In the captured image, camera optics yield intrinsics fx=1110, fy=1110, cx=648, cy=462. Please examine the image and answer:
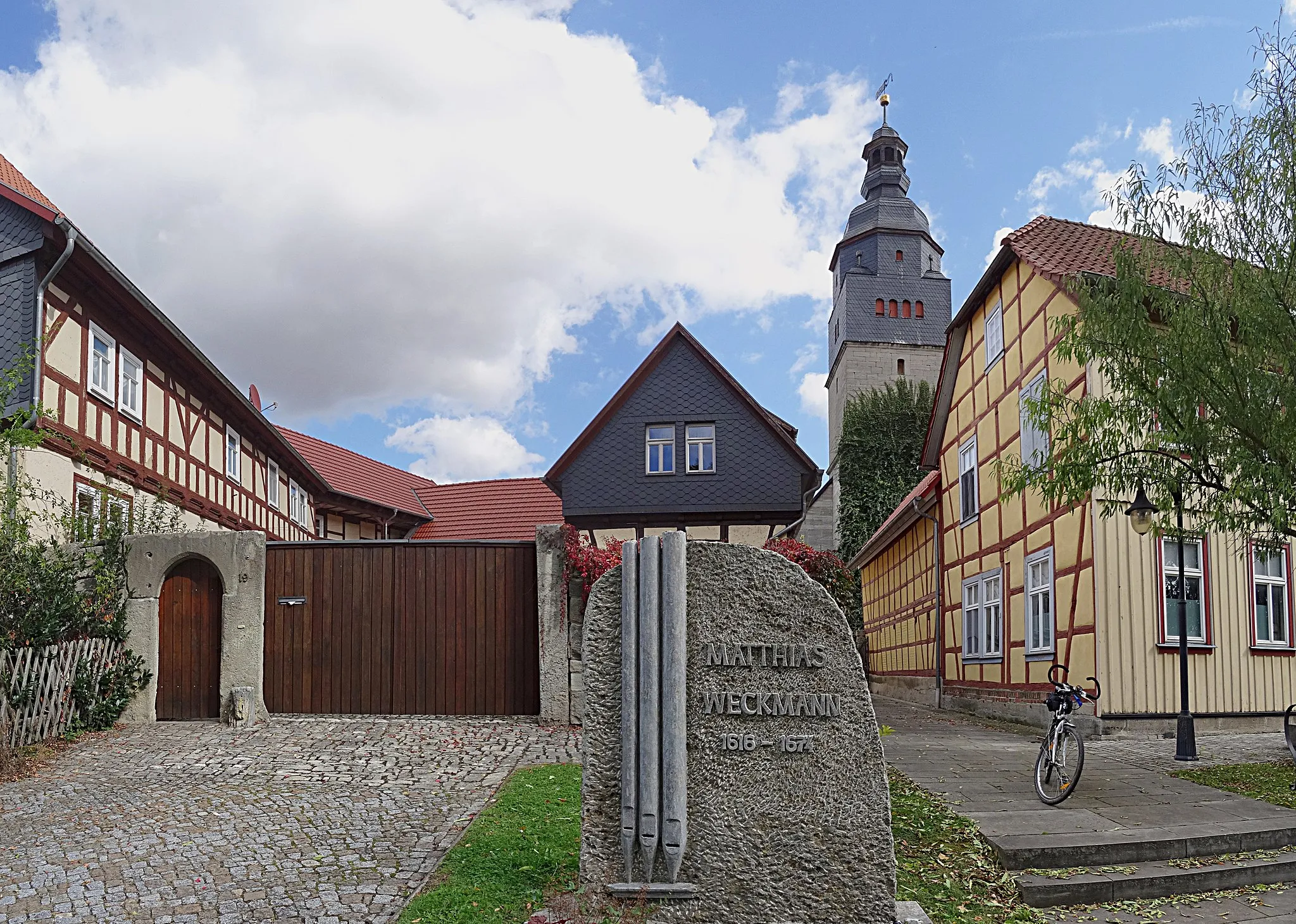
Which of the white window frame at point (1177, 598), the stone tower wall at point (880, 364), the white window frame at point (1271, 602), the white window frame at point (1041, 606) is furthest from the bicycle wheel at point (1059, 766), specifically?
the stone tower wall at point (880, 364)

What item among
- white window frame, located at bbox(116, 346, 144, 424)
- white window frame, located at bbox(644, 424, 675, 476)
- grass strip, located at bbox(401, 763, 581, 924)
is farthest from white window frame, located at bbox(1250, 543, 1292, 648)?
white window frame, located at bbox(116, 346, 144, 424)

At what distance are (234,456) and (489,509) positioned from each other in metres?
12.3

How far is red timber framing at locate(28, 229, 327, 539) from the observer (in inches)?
594

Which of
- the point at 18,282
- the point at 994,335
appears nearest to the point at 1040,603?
the point at 994,335

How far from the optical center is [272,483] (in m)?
27.3

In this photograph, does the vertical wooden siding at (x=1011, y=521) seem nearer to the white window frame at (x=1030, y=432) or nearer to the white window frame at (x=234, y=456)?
the white window frame at (x=1030, y=432)

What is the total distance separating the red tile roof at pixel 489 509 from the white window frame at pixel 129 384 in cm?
1514

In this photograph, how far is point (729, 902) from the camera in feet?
16.9

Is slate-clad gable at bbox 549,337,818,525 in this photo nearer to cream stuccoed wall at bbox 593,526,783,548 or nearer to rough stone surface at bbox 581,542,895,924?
cream stuccoed wall at bbox 593,526,783,548

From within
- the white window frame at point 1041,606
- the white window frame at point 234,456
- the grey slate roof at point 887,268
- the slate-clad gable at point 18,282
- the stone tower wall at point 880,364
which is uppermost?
the grey slate roof at point 887,268

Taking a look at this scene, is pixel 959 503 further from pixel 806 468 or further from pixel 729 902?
pixel 729 902

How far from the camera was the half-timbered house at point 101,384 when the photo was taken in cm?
1447

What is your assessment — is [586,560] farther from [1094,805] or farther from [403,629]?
[1094,805]

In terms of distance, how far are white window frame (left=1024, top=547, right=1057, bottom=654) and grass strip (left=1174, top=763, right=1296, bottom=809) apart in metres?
4.74
